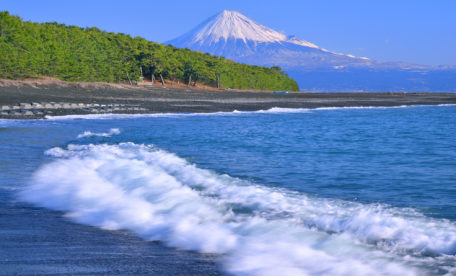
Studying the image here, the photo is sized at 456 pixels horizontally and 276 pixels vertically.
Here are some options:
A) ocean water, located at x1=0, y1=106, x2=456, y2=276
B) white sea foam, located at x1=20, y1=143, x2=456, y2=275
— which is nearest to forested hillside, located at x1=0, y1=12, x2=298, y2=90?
ocean water, located at x1=0, y1=106, x2=456, y2=276

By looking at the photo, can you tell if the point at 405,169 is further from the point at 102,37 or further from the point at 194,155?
the point at 102,37

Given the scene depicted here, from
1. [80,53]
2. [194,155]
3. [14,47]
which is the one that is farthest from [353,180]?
[80,53]

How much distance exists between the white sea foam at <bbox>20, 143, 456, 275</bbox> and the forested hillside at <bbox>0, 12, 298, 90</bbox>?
51.7 metres

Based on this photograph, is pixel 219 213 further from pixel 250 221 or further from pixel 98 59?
pixel 98 59

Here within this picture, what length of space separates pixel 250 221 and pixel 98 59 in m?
71.0

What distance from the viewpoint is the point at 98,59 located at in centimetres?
7281

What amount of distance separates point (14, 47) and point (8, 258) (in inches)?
2415

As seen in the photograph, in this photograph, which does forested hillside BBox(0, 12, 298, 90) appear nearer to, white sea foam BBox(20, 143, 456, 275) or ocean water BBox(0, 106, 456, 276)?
ocean water BBox(0, 106, 456, 276)

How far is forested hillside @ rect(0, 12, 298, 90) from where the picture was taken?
5872 centimetres

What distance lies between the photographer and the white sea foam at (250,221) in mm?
5074

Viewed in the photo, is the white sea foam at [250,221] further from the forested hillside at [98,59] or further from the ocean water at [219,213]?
the forested hillside at [98,59]

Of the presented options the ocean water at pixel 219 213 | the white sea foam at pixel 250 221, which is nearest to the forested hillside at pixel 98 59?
the ocean water at pixel 219 213

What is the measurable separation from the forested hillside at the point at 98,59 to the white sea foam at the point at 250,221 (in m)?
51.7

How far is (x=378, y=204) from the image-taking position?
810cm
